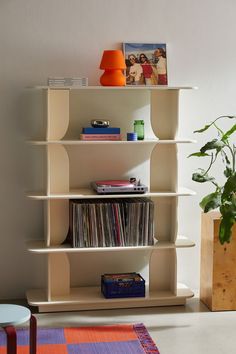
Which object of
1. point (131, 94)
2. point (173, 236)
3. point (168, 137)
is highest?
point (131, 94)

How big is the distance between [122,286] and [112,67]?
136 centimetres

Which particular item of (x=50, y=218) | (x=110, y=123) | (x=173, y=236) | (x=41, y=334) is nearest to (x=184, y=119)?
(x=110, y=123)

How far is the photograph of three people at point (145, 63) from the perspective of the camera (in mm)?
4328

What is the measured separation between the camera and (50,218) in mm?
4145

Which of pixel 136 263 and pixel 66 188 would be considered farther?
pixel 136 263

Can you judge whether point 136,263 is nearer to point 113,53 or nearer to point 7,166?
point 7,166

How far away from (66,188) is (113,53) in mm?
874

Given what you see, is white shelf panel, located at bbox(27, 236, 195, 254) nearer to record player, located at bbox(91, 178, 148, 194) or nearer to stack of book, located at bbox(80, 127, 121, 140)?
record player, located at bbox(91, 178, 148, 194)

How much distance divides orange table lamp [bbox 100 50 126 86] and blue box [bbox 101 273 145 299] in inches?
48.2

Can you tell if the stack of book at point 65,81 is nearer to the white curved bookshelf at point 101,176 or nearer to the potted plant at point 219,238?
the white curved bookshelf at point 101,176

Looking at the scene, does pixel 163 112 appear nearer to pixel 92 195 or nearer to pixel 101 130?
pixel 101 130

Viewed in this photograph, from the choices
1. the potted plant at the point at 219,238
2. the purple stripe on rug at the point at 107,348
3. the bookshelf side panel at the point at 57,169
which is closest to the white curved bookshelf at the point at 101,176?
the bookshelf side panel at the point at 57,169

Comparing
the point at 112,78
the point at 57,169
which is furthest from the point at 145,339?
the point at 112,78

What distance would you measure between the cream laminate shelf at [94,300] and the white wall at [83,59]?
0.27 meters
